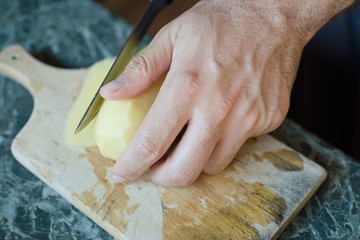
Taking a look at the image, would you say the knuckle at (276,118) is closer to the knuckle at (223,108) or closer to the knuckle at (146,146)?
the knuckle at (223,108)

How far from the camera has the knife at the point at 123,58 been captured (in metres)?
1.11

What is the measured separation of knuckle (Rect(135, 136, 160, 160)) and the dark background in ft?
2.75

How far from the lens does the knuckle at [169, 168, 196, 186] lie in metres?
1.03

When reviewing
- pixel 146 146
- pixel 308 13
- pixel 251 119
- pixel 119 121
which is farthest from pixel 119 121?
pixel 308 13

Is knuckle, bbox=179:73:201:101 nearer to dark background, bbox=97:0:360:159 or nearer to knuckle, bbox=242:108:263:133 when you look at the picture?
knuckle, bbox=242:108:263:133

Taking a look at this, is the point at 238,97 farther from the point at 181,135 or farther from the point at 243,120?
the point at 181,135

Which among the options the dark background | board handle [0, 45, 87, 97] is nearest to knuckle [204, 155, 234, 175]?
board handle [0, 45, 87, 97]

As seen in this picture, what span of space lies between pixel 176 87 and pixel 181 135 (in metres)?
0.14

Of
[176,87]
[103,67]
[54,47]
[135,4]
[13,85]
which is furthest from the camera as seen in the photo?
[135,4]

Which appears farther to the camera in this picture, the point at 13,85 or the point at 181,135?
the point at 13,85

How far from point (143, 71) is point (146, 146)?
186 mm

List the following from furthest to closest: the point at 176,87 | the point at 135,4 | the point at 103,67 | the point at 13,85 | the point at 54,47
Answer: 1. the point at 135,4
2. the point at 54,47
3. the point at 13,85
4. the point at 103,67
5. the point at 176,87

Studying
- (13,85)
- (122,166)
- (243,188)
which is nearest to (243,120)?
(243,188)

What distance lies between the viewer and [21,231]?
3.51 ft
